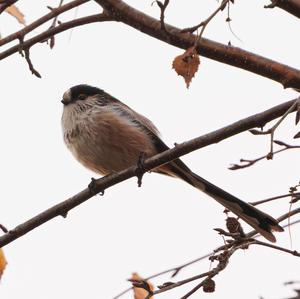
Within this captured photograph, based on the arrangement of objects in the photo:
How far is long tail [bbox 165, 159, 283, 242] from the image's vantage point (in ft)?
10.8

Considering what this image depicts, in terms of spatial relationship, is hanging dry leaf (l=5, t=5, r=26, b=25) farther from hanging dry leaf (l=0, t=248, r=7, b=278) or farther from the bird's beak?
the bird's beak

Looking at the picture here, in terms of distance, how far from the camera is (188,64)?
8.63ft

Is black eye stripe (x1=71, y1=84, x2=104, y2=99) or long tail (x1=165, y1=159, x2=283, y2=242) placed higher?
black eye stripe (x1=71, y1=84, x2=104, y2=99)

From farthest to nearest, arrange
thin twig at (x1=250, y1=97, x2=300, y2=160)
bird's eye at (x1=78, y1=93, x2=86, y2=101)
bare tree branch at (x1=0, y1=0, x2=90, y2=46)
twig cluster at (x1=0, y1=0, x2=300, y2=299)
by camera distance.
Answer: bird's eye at (x1=78, y1=93, x2=86, y2=101) < bare tree branch at (x1=0, y1=0, x2=90, y2=46) < twig cluster at (x1=0, y1=0, x2=300, y2=299) < thin twig at (x1=250, y1=97, x2=300, y2=160)

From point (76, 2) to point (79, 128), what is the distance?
1.49 meters

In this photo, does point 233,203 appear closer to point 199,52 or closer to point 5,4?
point 199,52

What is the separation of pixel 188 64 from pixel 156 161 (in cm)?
44

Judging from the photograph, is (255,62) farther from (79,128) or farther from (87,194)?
(79,128)

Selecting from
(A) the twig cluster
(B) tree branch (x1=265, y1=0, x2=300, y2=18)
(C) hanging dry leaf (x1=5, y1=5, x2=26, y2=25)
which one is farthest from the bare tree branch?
(B) tree branch (x1=265, y1=0, x2=300, y2=18)

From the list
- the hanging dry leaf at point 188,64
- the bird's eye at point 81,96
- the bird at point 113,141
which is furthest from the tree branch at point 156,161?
the bird's eye at point 81,96

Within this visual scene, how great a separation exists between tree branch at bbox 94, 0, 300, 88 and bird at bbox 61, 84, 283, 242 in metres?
1.20

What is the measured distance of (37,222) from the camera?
2781 mm

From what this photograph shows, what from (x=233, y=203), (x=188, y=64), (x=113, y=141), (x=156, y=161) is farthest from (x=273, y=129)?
(x=113, y=141)

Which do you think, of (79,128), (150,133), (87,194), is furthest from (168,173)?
(87,194)
